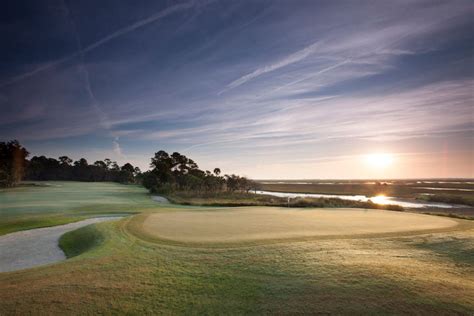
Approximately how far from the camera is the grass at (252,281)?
589cm

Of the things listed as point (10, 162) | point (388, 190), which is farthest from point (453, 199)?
point (10, 162)

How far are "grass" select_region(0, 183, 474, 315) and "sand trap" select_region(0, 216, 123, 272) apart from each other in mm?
3105

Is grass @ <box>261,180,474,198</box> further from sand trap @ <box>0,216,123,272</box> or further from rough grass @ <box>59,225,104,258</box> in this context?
sand trap @ <box>0,216,123,272</box>

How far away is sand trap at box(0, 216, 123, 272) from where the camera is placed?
1070 cm

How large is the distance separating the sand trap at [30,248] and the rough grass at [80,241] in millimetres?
266

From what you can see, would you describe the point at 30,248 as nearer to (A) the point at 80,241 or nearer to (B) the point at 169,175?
(A) the point at 80,241

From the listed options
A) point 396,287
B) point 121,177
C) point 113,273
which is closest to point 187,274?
point 113,273

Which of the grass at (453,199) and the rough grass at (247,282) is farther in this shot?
the grass at (453,199)

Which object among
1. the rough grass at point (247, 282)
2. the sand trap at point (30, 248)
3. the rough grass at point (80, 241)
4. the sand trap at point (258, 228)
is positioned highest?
the sand trap at point (258, 228)

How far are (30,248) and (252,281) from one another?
11.8 metres

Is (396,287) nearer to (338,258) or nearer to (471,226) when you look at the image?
(338,258)

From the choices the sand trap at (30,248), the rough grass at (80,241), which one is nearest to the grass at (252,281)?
the rough grass at (80,241)

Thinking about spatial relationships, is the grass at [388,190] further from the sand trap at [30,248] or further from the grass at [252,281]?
the sand trap at [30,248]

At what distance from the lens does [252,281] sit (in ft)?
23.4
